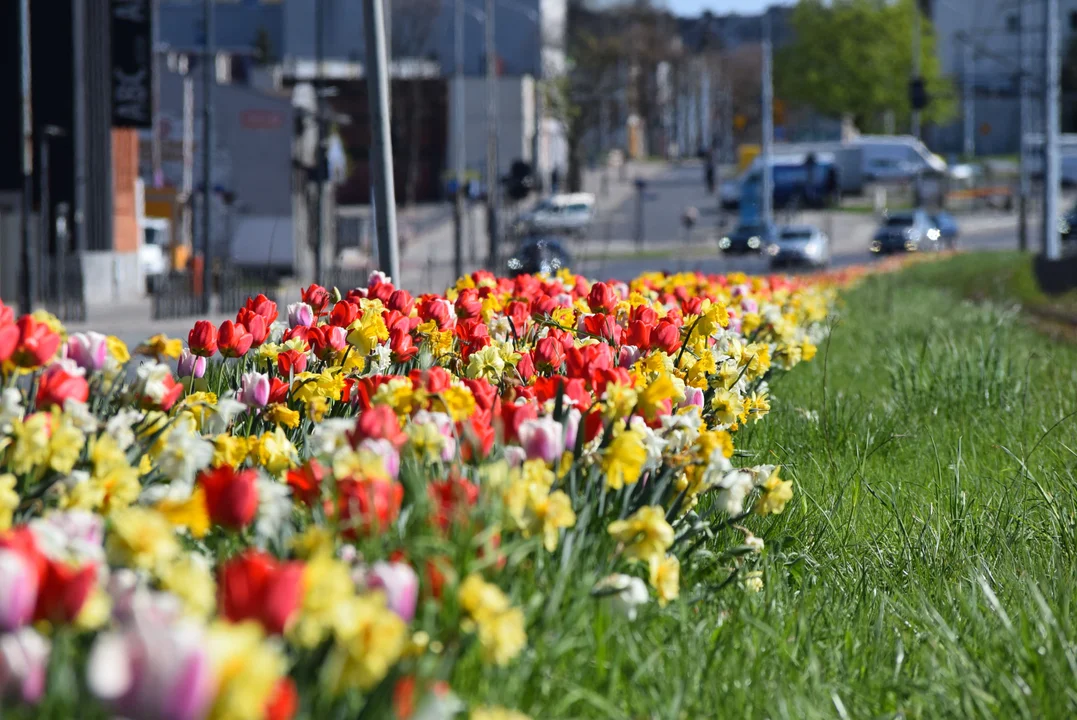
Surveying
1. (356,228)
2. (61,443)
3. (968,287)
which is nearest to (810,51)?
(356,228)

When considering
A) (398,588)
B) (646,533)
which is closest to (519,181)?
(646,533)

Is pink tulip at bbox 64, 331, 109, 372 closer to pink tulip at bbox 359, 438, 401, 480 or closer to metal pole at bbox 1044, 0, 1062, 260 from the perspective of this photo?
pink tulip at bbox 359, 438, 401, 480

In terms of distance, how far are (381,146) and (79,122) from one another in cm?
2671

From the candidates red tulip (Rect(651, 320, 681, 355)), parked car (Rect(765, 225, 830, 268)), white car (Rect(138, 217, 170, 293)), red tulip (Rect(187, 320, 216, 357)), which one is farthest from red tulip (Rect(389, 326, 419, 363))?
parked car (Rect(765, 225, 830, 268))

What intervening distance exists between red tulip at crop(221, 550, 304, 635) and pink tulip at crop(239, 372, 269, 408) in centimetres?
229

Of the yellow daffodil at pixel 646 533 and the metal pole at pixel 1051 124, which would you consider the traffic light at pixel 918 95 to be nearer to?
the metal pole at pixel 1051 124

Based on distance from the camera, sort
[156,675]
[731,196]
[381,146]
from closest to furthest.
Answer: [156,675], [381,146], [731,196]

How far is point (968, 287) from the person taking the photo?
91.8 feet

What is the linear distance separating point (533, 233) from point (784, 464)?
54.6 metres

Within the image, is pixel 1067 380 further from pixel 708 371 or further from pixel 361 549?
pixel 361 549

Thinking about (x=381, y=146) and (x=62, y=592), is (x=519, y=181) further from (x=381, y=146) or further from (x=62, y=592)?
(x=62, y=592)

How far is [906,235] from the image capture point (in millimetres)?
61250

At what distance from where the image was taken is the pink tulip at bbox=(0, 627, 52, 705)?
2422 millimetres

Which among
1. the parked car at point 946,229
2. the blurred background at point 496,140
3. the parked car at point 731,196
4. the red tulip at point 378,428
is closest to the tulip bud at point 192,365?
the red tulip at point 378,428
